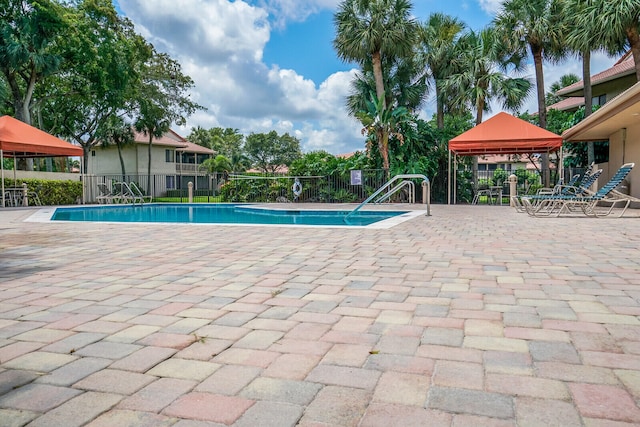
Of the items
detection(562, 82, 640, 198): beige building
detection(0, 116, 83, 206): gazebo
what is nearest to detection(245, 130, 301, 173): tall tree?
detection(0, 116, 83, 206): gazebo

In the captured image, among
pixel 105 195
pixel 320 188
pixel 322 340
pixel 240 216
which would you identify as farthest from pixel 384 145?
pixel 322 340

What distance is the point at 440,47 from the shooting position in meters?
20.6

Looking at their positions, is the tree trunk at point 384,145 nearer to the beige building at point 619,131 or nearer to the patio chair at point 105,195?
the beige building at point 619,131

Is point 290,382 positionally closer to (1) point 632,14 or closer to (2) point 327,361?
(2) point 327,361

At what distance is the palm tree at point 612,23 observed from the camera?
13.3m

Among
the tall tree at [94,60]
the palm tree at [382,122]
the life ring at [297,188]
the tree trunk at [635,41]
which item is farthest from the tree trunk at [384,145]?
the tall tree at [94,60]

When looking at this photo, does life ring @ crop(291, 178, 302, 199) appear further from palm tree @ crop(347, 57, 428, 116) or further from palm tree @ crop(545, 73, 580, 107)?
palm tree @ crop(545, 73, 580, 107)

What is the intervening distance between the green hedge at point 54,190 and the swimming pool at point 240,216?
7.45 feet

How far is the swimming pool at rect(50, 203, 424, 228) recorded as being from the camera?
11008 mm

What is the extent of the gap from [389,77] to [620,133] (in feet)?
35.2

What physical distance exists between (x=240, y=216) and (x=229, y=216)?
1.25 ft

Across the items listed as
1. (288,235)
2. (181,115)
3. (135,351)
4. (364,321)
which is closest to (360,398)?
(364,321)

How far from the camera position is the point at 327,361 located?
1.96 m

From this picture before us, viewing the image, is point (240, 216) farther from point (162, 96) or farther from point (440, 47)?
point (162, 96)
